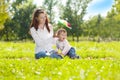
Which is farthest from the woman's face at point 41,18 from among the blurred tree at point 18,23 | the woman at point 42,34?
the blurred tree at point 18,23

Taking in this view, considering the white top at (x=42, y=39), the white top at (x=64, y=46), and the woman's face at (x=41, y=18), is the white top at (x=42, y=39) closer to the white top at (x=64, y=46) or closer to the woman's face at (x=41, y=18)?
the woman's face at (x=41, y=18)

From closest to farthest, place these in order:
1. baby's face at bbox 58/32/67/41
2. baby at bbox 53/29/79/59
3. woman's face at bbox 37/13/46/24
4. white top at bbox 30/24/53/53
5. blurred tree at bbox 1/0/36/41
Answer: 1. woman's face at bbox 37/13/46/24
2. white top at bbox 30/24/53/53
3. baby's face at bbox 58/32/67/41
4. baby at bbox 53/29/79/59
5. blurred tree at bbox 1/0/36/41

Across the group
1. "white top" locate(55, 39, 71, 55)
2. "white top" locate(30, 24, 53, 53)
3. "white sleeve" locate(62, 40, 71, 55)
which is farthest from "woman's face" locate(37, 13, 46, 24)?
"white sleeve" locate(62, 40, 71, 55)

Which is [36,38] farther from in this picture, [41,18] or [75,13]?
[75,13]

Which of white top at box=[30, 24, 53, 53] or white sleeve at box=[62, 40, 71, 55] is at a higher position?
white top at box=[30, 24, 53, 53]

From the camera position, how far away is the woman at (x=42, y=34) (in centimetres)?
1234

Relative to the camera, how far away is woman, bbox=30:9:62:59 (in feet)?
40.5

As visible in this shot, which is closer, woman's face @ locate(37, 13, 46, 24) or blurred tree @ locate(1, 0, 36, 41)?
woman's face @ locate(37, 13, 46, 24)

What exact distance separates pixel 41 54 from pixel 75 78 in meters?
6.42

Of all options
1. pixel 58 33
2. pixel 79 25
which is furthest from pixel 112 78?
pixel 79 25

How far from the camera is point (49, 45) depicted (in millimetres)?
12516

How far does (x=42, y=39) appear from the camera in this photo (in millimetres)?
12484

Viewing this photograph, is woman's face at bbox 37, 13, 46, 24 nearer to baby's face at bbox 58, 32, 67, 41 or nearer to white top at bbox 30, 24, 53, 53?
white top at bbox 30, 24, 53, 53

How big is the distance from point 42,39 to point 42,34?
0.19 metres
